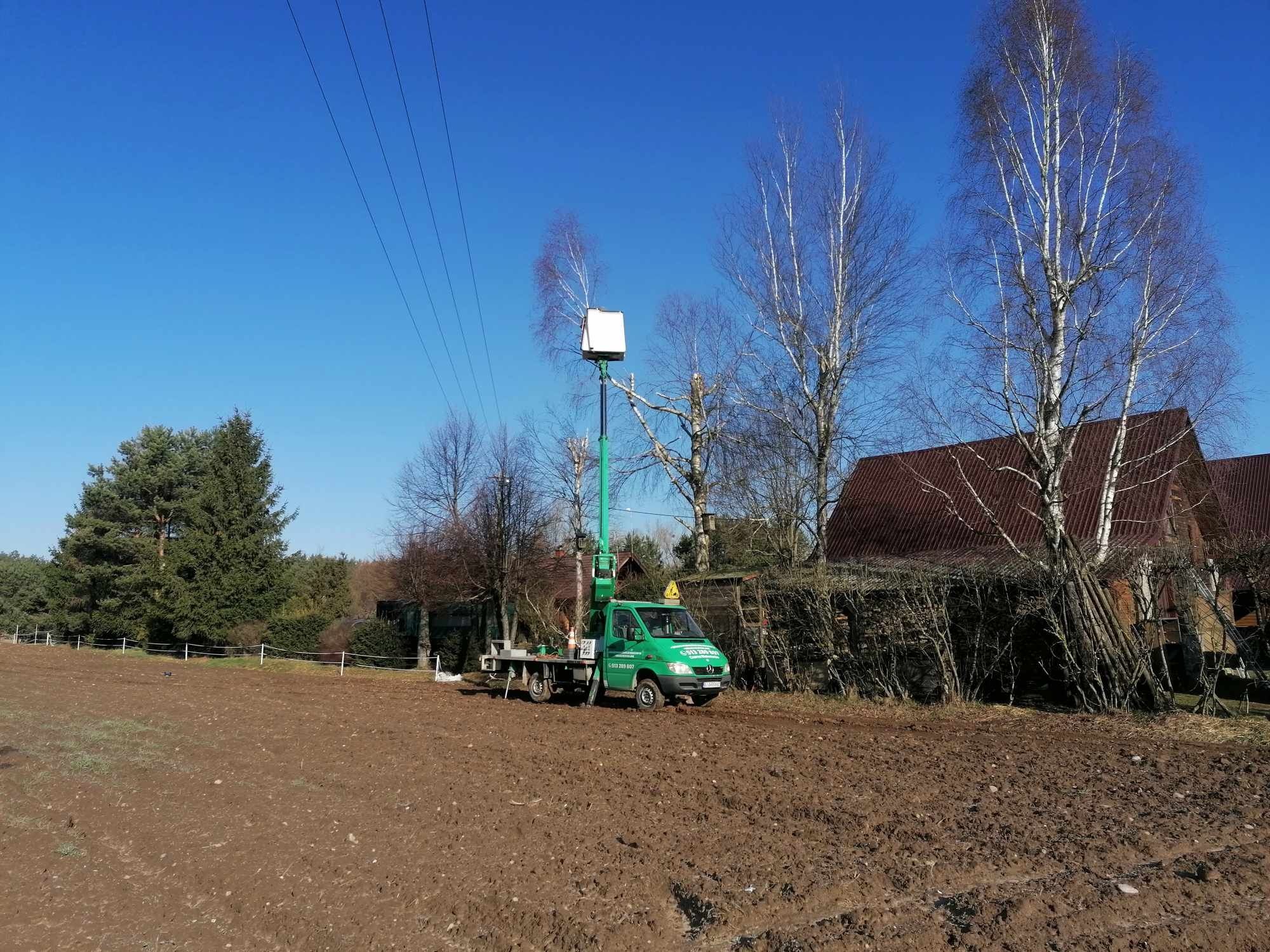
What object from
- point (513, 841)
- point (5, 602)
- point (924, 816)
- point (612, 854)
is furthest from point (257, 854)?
point (5, 602)

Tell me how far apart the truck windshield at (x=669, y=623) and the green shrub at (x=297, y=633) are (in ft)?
81.9

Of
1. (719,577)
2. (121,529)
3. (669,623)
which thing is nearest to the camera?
(669,623)

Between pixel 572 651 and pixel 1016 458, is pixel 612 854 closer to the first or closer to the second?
pixel 572 651

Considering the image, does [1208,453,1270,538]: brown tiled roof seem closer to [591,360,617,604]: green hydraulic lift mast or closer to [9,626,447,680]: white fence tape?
[591,360,617,604]: green hydraulic lift mast

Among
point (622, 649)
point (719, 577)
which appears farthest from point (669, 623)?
point (719, 577)

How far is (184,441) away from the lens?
54281mm

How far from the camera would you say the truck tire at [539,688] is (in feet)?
66.0

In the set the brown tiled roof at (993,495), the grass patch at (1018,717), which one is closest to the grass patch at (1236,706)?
the grass patch at (1018,717)

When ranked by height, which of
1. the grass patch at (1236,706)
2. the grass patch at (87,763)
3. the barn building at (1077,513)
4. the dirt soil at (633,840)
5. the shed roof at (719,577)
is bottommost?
the dirt soil at (633,840)

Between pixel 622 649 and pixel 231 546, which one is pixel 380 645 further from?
pixel 622 649

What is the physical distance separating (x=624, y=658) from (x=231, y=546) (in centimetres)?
2910

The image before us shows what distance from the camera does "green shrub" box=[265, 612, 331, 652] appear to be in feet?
127

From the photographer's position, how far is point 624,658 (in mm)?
18281

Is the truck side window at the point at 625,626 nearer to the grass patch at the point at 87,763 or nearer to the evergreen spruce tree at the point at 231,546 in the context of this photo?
the grass patch at the point at 87,763
